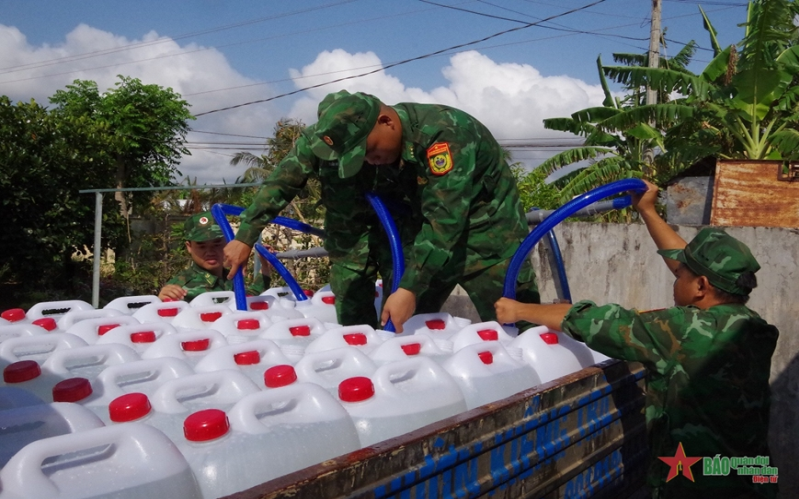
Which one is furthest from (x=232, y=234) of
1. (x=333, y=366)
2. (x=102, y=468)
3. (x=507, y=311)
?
(x=102, y=468)

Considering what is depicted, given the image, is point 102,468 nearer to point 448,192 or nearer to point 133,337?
point 133,337

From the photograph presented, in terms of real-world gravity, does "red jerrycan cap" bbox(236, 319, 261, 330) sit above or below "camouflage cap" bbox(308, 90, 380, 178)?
below

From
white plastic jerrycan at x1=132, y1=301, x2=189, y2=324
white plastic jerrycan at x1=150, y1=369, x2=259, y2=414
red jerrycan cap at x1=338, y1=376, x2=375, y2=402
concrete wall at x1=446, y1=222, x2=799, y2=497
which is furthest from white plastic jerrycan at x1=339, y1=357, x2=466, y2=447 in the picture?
concrete wall at x1=446, y1=222, x2=799, y2=497

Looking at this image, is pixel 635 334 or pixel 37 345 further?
pixel 37 345

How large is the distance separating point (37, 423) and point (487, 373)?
1.25 metres

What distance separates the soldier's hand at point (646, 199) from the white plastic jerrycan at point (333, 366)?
133 centimetres

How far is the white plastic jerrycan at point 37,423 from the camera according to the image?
1.28m

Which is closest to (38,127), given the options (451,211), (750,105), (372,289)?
(372,289)

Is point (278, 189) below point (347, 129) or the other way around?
below

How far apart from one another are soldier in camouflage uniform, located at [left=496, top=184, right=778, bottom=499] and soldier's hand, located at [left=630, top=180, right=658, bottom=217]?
60cm

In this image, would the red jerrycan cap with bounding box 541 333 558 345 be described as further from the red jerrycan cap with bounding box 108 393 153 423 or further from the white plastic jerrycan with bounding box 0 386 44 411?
the white plastic jerrycan with bounding box 0 386 44 411

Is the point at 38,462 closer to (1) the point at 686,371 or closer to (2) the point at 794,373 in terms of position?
(1) the point at 686,371

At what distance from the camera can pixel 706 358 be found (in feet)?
6.32

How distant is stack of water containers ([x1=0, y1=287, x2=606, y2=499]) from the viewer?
1.22 meters
